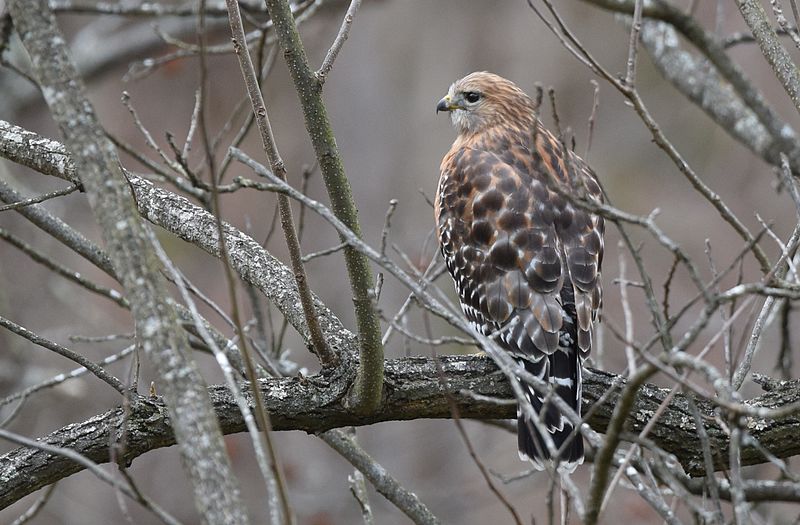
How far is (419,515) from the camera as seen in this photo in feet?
10.5

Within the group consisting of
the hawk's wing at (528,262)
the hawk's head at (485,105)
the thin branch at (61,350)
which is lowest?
the thin branch at (61,350)

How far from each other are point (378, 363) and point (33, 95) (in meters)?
5.32

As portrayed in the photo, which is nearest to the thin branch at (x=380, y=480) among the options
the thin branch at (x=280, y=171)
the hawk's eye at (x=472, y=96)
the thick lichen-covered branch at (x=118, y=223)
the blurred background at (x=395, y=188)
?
the thin branch at (x=280, y=171)

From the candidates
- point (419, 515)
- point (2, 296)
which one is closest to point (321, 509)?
point (2, 296)

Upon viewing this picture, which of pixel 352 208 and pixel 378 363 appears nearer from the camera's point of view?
pixel 352 208

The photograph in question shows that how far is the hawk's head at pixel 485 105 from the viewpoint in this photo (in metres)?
5.07

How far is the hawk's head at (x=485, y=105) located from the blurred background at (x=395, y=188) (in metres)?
2.39

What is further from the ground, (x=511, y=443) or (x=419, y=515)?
(x=511, y=443)

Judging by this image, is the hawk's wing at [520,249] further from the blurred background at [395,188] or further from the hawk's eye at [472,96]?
the blurred background at [395,188]

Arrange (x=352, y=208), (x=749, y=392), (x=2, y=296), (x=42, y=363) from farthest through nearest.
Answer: (x=42, y=363), (x=2, y=296), (x=749, y=392), (x=352, y=208)

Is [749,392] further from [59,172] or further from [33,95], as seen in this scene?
[33,95]

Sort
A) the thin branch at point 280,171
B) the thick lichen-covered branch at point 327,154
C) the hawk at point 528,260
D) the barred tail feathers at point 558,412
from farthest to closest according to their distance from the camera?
the hawk at point 528,260 → the barred tail feathers at point 558,412 → the thin branch at point 280,171 → the thick lichen-covered branch at point 327,154

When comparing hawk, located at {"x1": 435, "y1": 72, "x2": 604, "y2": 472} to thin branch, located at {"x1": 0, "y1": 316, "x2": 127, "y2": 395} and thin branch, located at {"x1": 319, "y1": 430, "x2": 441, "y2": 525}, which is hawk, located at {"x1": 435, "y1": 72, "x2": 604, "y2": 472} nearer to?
thin branch, located at {"x1": 319, "y1": 430, "x2": 441, "y2": 525}

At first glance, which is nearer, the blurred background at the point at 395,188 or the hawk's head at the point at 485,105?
the hawk's head at the point at 485,105
